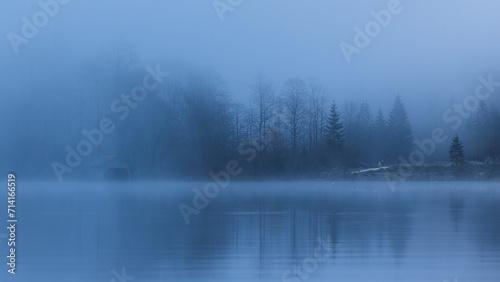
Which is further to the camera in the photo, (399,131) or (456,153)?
(399,131)

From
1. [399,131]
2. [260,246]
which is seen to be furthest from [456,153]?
[260,246]

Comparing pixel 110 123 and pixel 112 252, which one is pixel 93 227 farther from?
pixel 110 123

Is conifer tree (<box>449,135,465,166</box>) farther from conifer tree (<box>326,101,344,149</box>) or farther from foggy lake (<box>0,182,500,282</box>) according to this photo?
foggy lake (<box>0,182,500,282</box>)

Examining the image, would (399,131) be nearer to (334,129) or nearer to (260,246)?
(334,129)

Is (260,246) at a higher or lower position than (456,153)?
lower

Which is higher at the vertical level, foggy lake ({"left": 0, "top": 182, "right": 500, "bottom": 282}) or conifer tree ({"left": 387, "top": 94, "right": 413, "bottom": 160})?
conifer tree ({"left": 387, "top": 94, "right": 413, "bottom": 160})

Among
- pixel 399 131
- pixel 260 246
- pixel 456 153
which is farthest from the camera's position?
pixel 399 131

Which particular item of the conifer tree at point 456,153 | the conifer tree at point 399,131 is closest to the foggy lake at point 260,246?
the conifer tree at point 456,153

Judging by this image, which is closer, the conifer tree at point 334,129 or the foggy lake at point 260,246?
the foggy lake at point 260,246

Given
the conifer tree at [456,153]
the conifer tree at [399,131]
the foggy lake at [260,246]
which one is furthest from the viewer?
the conifer tree at [399,131]

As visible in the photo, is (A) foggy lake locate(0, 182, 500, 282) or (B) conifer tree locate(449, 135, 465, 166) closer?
(A) foggy lake locate(0, 182, 500, 282)

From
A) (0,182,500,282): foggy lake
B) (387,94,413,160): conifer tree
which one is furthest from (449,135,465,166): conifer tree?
(0,182,500,282): foggy lake

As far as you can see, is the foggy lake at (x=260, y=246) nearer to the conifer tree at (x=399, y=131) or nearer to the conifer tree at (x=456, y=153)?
the conifer tree at (x=456, y=153)

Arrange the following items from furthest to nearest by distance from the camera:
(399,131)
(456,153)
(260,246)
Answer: (399,131), (456,153), (260,246)
